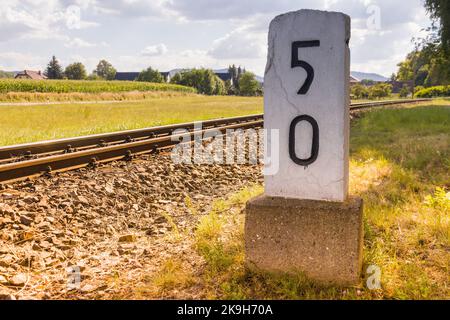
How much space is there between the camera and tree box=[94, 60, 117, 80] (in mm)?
145625

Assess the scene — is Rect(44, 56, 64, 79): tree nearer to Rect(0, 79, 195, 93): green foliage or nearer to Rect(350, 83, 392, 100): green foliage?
Rect(0, 79, 195, 93): green foliage

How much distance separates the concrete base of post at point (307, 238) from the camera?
3051mm

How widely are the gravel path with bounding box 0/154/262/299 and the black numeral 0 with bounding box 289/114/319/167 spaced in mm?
1428

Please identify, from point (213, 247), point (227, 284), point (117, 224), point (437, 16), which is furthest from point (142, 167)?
point (437, 16)

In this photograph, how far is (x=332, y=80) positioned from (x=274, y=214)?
1058 mm

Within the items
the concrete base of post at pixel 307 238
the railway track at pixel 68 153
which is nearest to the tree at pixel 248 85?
the railway track at pixel 68 153

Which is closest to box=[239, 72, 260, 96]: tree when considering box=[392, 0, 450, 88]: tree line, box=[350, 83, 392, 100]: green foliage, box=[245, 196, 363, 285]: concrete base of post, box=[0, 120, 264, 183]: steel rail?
box=[350, 83, 392, 100]: green foliage

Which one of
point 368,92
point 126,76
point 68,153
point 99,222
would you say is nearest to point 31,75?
point 126,76

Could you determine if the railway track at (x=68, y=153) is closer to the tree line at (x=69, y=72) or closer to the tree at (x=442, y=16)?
the tree at (x=442, y=16)

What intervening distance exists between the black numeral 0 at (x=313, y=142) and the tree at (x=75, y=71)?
120 meters

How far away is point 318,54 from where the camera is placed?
3.07 metres

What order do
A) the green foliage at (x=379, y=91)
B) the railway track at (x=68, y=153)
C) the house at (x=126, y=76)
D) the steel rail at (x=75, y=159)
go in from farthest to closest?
the house at (x=126, y=76), the green foliage at (x=379, y=91), the railway track at (x=68, y=153), the steel rail at (x=75, y=159)
